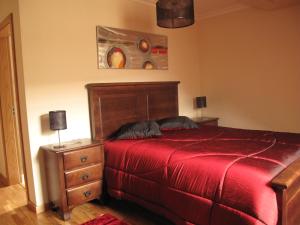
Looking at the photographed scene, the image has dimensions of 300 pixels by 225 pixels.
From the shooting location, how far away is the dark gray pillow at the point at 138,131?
2952mm

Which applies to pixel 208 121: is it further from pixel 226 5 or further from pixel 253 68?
pixel 226 5

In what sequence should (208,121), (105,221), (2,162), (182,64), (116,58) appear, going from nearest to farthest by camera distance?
(105,221)
(116,58)
(2,162)
(208,121)
(182,64)

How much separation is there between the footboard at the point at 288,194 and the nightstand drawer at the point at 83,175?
1759 mm

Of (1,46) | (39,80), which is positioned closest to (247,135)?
(39,80)

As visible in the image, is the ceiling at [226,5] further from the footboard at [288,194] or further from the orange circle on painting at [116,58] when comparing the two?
the footboard at [288,194]

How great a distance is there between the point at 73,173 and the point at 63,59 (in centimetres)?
124

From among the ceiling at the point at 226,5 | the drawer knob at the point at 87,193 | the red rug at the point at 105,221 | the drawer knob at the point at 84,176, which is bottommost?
the red rug at the point at 105,221

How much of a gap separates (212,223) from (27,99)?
6.77ft

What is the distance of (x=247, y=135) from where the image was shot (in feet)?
9.39

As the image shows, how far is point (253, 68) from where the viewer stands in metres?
3.92

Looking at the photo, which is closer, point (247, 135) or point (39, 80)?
point (39, 80)

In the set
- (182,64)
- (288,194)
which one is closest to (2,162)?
(182,64)

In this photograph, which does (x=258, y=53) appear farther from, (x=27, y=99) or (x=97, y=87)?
(x=27, y=99)

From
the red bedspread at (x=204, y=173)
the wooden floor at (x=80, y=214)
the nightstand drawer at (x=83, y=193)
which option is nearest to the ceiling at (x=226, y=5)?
the red bedspread at (x=204, y=173)
